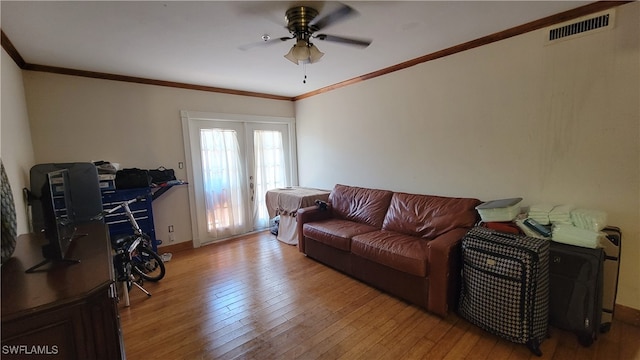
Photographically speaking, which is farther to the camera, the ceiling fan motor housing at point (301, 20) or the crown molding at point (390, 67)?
the crown molding at point (390, 67)

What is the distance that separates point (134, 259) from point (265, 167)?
2369mm

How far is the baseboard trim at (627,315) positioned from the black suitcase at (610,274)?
230 millimetres

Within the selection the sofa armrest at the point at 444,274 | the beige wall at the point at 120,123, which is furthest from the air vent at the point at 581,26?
the beige wall at the point at 120,123

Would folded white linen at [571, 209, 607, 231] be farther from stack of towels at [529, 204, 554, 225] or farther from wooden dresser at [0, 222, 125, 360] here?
wooden dresser at [0, 222, 125, 360]

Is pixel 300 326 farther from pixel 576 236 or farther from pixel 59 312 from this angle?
pixel 576 236

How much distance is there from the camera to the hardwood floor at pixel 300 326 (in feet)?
6.08

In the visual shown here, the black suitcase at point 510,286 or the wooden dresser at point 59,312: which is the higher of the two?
the wooden dresser at point 59,312

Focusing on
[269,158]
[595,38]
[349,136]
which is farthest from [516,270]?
[269,158]

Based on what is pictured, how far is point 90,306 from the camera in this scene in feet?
3.63

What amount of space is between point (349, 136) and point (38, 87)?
3.68 metres

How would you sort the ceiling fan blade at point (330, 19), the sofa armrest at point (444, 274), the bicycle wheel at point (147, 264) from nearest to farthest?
the ceiling fan blade at point (330, 19), the sofa armrest at point (444, 274), the bicycle wheel at point (147, 264)

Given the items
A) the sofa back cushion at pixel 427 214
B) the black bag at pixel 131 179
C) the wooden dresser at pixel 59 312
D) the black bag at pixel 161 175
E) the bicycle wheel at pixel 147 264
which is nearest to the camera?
the wooden dresser at pixel 59 312

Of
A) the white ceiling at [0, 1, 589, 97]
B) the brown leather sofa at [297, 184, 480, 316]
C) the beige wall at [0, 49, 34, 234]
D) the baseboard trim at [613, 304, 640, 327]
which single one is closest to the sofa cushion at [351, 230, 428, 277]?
the brown leather sofa at [297, 184, 480, 316]

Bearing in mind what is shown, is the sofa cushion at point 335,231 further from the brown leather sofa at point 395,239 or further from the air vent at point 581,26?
the air vent at point 581,26
